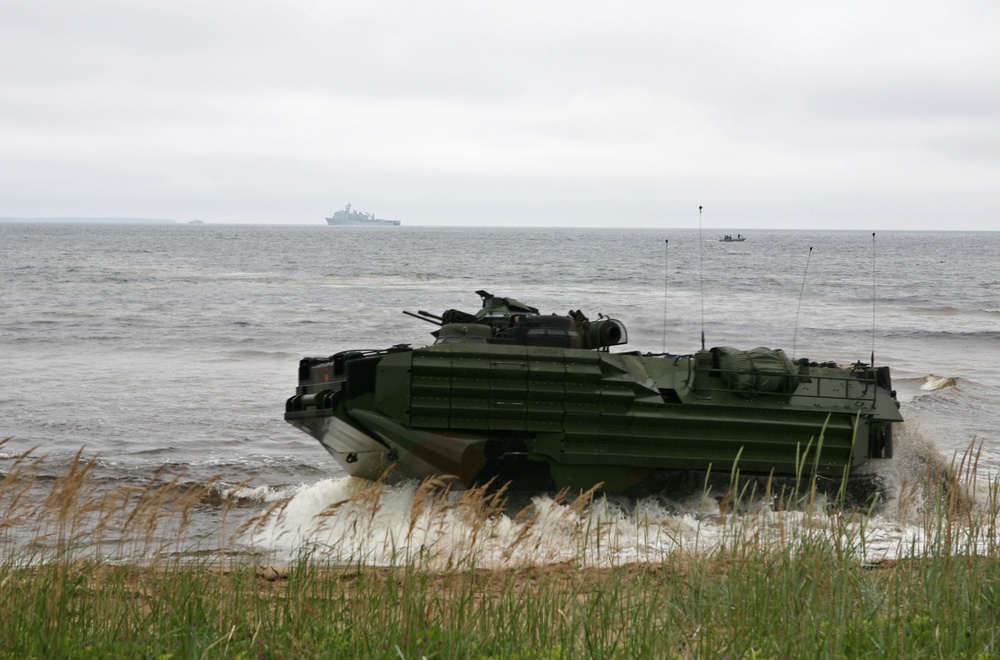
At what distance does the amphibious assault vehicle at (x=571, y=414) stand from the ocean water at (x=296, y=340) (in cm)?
67

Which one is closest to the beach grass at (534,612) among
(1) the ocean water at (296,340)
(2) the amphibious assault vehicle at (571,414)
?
(1) the ocean water at (296,340)

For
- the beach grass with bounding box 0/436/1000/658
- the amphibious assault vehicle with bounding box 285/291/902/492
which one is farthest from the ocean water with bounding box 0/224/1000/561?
the amphibious assault vehicle with bounding box 285/291/902/492

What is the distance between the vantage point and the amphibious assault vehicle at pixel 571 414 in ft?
33.9

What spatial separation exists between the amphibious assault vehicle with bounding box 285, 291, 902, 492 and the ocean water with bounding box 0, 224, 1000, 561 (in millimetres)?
668

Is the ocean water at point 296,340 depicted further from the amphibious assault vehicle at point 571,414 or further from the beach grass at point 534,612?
the amphibious assault vehicle at point 571,414

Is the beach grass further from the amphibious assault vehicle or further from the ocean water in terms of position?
the amphibious assault vehicle

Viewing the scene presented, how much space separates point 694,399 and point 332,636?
7030 mm

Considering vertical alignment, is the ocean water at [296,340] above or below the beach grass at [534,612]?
below

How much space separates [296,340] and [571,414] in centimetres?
2081

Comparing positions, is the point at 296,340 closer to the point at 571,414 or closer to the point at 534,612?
the point at 571,414

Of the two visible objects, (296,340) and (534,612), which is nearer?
(534,612)

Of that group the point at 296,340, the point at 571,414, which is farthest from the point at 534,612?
the point at 296,340

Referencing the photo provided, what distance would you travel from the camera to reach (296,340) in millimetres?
30234

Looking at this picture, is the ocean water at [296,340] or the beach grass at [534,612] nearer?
the beach grass at [534,612]
